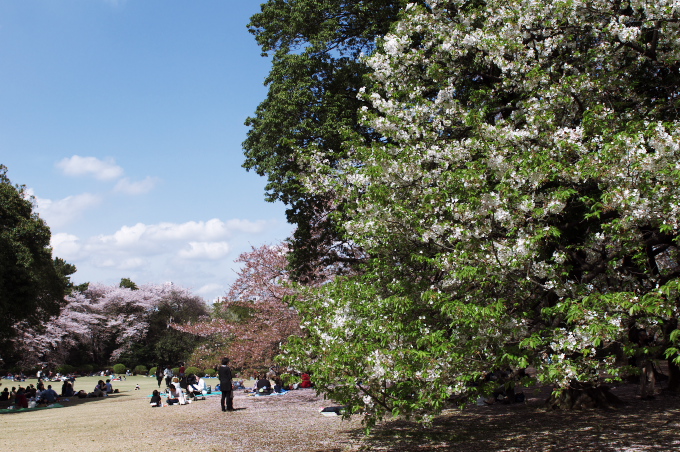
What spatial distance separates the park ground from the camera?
9.30 m

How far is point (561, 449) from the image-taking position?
8562mm

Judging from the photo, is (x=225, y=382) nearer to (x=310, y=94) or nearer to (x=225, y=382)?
(x=225, y=382)

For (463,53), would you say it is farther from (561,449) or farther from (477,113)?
(561,449)

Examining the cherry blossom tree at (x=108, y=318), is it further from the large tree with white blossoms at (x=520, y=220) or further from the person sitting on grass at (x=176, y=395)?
the large tree with white blossoms at (x=520, y=220)

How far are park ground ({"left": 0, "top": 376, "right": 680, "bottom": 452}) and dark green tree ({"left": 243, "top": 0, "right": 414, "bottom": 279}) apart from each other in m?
5.81

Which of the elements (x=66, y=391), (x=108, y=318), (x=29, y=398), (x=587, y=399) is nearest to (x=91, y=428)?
(x=29, y=398)

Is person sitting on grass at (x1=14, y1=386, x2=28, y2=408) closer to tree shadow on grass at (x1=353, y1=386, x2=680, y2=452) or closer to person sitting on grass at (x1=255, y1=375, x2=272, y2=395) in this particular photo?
person sitting on grass at (x1=255, y1=375, x2=272, y2=395)

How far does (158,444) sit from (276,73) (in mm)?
10780

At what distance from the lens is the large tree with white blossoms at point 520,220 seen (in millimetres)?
6129

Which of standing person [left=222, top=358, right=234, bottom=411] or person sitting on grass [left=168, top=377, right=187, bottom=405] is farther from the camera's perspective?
person sitting on grass [left=168, top=377, right=187, bottom=405]

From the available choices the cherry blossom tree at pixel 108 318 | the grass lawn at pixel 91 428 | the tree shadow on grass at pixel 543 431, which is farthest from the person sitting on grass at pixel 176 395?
the cherry blossom tree at pixel 108 318

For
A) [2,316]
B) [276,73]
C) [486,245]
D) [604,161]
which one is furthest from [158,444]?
[2,316]

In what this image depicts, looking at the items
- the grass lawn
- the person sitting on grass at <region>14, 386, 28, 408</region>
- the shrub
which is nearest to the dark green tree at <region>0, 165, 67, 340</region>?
the person sitting on grass at <region>14, 386, 28, 408</region>

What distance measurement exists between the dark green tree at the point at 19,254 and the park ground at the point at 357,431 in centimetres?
596
